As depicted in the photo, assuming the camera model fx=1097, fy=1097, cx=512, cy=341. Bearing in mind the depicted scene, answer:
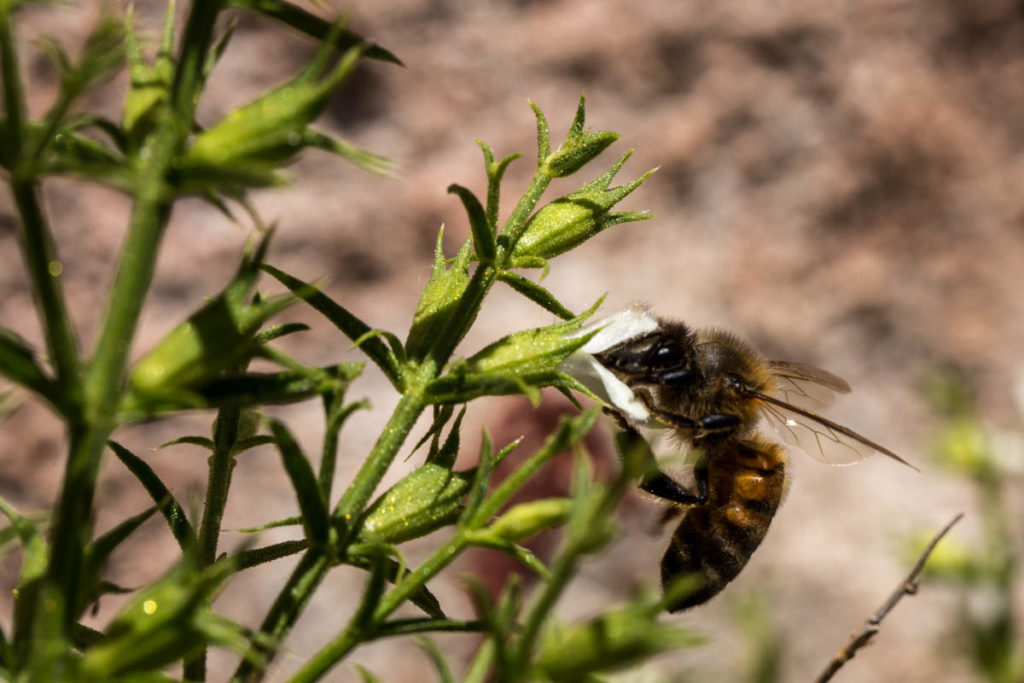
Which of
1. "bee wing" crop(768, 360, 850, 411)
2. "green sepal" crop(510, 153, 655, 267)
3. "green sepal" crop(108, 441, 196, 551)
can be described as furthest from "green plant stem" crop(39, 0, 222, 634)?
"bee wing" crop(768, 360, 850, 411)

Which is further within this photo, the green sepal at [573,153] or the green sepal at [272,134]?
the green sepal at [573,153]

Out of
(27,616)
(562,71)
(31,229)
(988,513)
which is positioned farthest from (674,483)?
(562,71)

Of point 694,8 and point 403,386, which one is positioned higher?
point 694,8

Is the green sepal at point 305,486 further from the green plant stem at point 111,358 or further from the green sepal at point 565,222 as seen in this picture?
the green sepal at point 565,222

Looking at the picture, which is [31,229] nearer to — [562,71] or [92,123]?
[92,123]

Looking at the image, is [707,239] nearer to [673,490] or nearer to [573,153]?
[673,490]

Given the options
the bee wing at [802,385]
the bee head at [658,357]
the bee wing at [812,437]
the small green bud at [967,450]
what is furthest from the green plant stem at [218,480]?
the small green bud at [967,450]

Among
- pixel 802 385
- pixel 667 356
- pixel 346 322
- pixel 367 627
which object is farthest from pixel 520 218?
pixel 802 385
